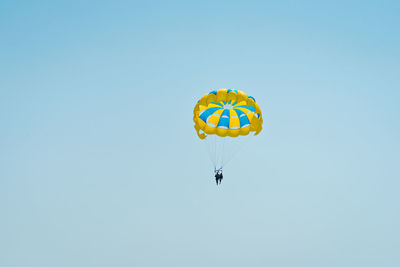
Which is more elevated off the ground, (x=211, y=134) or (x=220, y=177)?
(x=211, y=134)

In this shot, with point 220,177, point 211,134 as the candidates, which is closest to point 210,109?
point 211,134

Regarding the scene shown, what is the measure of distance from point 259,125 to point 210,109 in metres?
4.63

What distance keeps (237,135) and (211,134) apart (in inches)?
92.1

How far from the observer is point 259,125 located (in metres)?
52.3

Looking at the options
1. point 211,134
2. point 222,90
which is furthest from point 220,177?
point 222,90

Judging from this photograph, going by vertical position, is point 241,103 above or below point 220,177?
above

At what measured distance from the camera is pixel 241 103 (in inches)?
2077

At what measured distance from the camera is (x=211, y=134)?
5256 centimetres

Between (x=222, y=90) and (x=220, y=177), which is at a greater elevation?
(x=222, y=90)

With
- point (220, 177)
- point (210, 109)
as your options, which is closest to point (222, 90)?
point (210, 109)

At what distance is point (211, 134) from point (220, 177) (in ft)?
13.0

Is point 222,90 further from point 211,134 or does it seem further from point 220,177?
point 220,177

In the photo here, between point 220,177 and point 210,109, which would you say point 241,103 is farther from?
point 220,177

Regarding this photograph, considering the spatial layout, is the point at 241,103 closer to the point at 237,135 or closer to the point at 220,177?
the point at 237,135
